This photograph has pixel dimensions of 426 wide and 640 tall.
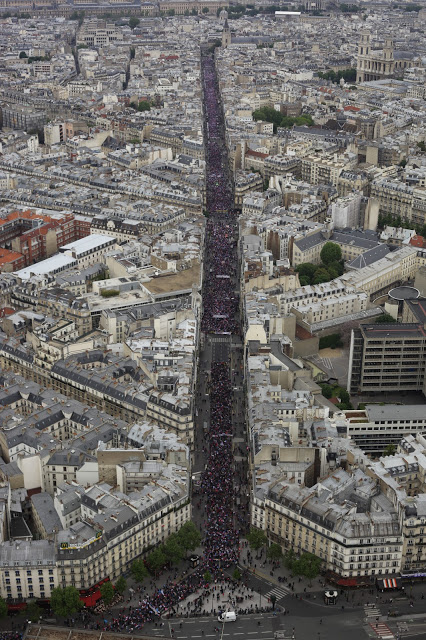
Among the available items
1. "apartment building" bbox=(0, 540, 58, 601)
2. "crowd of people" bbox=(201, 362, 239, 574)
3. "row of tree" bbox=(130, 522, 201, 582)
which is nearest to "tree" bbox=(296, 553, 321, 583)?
"crowd of people" bbox=(201, 362, 239, 574)

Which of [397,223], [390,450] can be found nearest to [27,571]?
[390,450]

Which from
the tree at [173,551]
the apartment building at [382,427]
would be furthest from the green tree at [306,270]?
the tree at [173,551]

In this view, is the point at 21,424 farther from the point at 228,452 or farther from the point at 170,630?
the point at 170,630

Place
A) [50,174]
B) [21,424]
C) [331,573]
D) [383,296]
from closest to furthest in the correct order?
[331,573], [21,424], [383,296], [50,174]

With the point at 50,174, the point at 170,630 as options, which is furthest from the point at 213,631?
the point at 50,174

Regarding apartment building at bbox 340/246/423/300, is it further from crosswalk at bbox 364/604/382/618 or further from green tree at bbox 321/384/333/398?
crosswalk at bbox 364/604/382/618

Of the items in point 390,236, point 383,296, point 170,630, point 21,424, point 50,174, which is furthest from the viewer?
point 50,174

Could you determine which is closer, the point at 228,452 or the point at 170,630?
the point at 170,630
